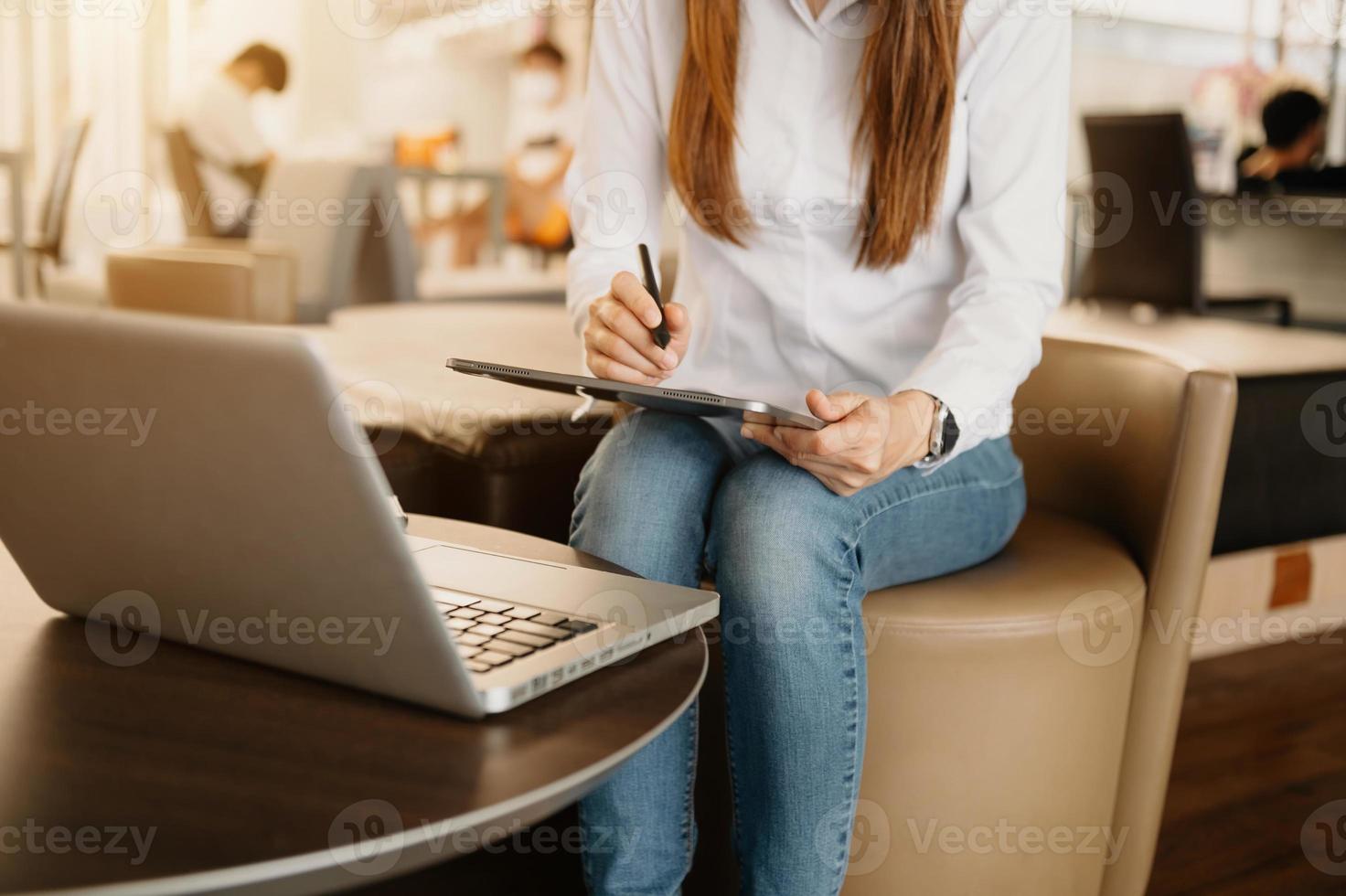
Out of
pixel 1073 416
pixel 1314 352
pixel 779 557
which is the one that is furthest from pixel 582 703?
pixel 1314 352

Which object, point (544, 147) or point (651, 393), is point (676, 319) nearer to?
point (651, 393)

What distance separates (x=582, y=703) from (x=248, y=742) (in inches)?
5.9

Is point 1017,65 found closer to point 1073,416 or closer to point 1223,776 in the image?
point 1073,416

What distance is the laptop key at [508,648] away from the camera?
23.9 inches

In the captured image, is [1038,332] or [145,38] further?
[145,38]

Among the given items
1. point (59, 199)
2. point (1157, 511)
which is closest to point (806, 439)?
point (1157, 511)

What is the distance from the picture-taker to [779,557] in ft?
2.81

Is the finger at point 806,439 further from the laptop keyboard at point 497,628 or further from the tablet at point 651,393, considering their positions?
the laptop keyboard at point 497,628

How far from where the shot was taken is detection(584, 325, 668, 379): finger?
0.93 metres

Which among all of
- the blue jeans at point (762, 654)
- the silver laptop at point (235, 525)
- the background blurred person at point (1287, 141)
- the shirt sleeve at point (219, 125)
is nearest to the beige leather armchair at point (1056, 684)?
the blue jeans at point (762, 654)

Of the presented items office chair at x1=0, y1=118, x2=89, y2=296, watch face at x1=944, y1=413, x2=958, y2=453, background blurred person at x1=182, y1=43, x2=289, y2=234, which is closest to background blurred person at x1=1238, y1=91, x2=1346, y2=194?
background blurred person at x1=182, y1=43, x2=289, y2=234

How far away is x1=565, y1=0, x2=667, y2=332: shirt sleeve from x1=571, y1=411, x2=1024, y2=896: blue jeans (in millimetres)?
265

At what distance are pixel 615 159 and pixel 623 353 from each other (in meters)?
0.34

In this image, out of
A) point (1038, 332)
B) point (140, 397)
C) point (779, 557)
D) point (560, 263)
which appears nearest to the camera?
point (140, 397)
